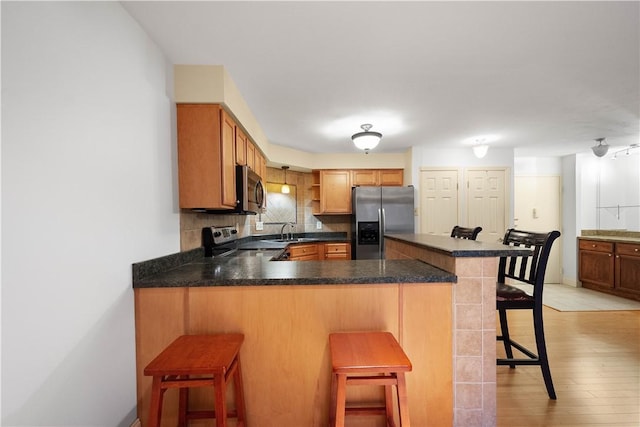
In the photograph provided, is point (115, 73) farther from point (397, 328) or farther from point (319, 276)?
point (397, 328)

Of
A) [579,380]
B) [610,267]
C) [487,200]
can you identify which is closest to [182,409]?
[579,380]

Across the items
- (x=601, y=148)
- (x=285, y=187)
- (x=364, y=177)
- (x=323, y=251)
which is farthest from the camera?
(x=364, y=177)

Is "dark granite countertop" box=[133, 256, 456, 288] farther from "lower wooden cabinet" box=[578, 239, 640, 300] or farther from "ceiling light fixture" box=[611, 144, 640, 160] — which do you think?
"ceiling light fixture" box=[611, 144, 640, 160]

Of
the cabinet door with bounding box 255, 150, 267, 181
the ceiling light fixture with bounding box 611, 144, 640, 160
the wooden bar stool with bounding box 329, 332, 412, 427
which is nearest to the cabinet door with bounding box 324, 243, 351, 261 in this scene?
the cabinet door with bounding box 255, 150, 267, 181

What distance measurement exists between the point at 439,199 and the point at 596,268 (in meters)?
2.80

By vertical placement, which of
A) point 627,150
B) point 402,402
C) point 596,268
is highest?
point 627,150

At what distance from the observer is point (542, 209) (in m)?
4.81

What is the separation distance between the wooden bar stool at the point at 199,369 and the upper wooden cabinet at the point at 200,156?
0.96 meters

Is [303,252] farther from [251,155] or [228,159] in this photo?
[228,159]

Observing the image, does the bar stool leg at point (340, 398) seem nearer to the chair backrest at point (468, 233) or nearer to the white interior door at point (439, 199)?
the chair backrest at point (468, 233)

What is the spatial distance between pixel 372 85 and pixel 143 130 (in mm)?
1701

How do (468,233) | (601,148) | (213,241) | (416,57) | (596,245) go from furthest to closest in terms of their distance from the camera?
1. (596,245)
2. (601,148)
3. (468,233)
4. (213,241)
5. (416,57)

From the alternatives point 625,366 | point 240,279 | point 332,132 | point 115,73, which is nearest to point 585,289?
point 625,366

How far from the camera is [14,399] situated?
0.81 m
